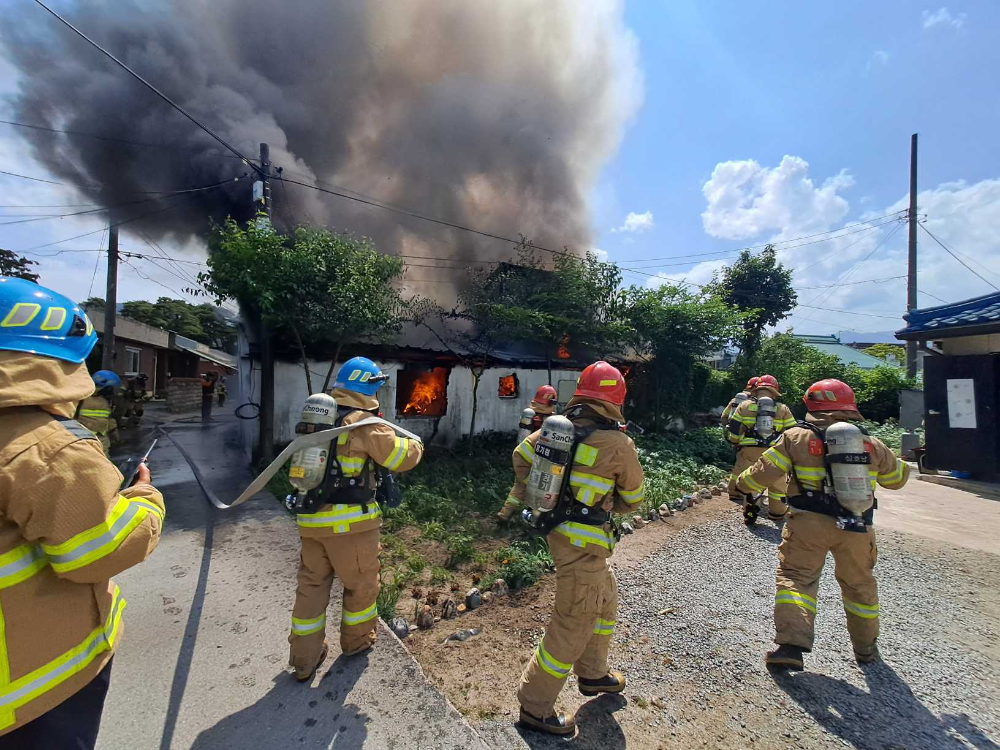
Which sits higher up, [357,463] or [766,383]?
[766,383]

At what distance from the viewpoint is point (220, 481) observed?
21.9ft

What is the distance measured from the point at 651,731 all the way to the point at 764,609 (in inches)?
68.7

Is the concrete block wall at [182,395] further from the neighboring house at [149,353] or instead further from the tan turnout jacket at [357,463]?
the tan turnout jacket at [357,463]

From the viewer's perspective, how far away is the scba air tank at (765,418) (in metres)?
5.76

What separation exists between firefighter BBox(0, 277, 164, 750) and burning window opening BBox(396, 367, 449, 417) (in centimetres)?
822

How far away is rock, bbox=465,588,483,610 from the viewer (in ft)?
11.4

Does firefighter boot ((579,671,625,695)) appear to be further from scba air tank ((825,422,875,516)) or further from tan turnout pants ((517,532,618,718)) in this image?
scba air tank ((825,422,875,516))

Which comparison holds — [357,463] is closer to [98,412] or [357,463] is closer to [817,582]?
[817,582]

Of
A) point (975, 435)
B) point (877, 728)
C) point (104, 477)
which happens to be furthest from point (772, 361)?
point (104, 477)

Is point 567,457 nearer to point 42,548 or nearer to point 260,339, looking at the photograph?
point 42,548

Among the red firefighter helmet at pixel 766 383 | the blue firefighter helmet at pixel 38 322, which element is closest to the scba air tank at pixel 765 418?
the red firefighter helmet at pixel 766 383

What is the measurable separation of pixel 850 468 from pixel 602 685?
198cm

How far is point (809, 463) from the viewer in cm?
295

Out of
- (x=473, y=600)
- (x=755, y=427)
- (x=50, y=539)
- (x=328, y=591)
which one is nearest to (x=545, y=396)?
(x=755, y=427)
